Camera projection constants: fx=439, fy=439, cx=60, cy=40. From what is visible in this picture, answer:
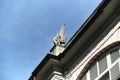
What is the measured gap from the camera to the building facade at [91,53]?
1856 cm

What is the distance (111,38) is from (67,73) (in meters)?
3.57

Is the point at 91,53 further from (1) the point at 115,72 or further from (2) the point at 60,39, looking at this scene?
(2) the point at 60,39

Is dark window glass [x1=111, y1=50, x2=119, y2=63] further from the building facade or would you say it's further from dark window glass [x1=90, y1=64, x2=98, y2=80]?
dark window glass [x1=90, y1=64, x2=98, y2=80]

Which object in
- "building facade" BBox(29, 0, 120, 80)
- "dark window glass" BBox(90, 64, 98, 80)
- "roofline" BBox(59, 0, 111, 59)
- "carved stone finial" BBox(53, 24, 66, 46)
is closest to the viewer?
"building facade" BBox(29, 0, 120, 80)

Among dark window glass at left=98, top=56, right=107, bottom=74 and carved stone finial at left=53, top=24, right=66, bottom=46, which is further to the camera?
carved stone finial at left=53, top=24, right=66, bottom=46

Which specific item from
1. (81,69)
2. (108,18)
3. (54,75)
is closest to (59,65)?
(54,75)

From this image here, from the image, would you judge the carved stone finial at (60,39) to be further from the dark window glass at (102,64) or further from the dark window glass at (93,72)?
the dark window glass at (102,64)

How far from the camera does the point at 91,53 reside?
19891mm

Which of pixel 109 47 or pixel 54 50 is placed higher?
pixel 54 50

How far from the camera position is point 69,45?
21.2 m

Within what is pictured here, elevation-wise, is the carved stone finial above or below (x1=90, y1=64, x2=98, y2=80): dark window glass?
above

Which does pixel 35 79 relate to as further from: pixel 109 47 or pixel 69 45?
pixel 109 47

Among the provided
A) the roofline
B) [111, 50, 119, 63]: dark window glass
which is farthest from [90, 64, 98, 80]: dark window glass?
the roofline

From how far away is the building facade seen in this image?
1856 cm
